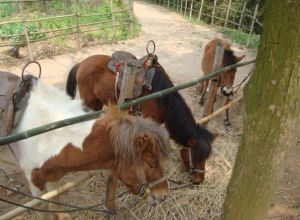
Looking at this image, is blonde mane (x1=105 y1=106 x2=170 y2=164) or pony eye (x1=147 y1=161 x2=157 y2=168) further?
pony eye (x1=147 y1=161 x2=157 y2=168)

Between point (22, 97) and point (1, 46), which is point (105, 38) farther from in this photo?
point (22, 97)

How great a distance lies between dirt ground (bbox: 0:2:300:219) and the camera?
140 inches

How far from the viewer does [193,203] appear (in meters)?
3.17

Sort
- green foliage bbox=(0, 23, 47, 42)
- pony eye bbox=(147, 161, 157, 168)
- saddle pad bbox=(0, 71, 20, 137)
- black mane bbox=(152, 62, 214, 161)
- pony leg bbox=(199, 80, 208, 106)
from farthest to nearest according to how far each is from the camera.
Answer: green foliage bbox=(0, 23, 47, 42)
pony leg bbox=(199, 80, 208, 106)
black mane bbox=(152, 62, 214, 161)
saddle pad bbox=(0, 71, 20, 137)
pony eye bbox=(147, 161, 157, 168)

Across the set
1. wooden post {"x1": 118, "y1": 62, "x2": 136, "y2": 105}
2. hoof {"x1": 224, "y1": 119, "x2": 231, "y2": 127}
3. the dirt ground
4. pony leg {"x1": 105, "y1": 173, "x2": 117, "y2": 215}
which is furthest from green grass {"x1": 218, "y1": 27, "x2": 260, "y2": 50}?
pony leg {"x1": 105, "y1": 173, "x2": 117, "y2": 215}

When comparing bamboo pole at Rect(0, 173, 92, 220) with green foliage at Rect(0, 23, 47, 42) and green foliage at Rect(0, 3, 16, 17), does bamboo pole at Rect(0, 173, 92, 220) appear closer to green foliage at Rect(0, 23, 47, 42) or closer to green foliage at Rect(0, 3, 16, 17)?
green foliage at Rect(0, 23, 47, 42)

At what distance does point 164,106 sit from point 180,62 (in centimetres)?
559

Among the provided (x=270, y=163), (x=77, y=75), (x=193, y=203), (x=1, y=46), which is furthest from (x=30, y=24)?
(x=270, y=163)

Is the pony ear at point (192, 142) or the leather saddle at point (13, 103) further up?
the leather saddle at point (13, 103)

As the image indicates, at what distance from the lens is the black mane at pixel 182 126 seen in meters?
3.12

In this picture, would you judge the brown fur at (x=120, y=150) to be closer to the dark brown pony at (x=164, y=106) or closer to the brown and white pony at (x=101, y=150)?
the brown and white pony at (x=101, y=150)

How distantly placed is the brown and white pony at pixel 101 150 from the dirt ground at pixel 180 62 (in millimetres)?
503

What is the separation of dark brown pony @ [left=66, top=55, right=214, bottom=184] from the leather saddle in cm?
70

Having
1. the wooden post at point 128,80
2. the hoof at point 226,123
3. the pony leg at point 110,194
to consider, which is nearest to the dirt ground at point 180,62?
the hoof at point 226,123
